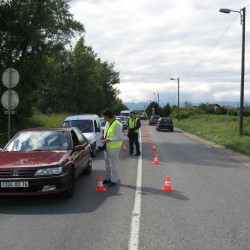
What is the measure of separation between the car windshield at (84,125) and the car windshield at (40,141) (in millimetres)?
6742

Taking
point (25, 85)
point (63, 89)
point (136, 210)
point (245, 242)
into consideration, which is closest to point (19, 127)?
point (25, 85)

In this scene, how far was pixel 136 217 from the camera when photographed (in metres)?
6.24

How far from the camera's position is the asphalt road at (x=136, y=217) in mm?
5051

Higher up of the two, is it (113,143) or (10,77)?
(10,77)

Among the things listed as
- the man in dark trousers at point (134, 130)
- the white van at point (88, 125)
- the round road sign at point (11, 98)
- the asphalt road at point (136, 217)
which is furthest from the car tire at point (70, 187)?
the man in dark trousers at point (134, 130)

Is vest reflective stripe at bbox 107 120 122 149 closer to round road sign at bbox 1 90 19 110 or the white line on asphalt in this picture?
the white line on asphalt

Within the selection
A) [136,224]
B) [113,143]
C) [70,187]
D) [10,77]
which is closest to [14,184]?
[70,187]

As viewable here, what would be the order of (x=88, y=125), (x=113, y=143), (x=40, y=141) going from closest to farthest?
(x=40, y=141) → (x=113, y=143) → (x=88, y=125)

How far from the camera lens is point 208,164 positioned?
13.6m

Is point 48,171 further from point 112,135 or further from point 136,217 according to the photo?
point 112,135

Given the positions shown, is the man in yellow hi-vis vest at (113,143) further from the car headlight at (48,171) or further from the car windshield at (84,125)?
the car windshield at (84,125)

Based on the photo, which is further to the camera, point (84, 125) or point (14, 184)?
point (84, 125)

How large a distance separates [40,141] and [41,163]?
151 centimetres

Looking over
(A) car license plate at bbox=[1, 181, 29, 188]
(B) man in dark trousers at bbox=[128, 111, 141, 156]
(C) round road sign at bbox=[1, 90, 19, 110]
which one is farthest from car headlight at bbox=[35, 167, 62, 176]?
(B) man in dark trousers at bbox=[128, 111, 141, 156]
